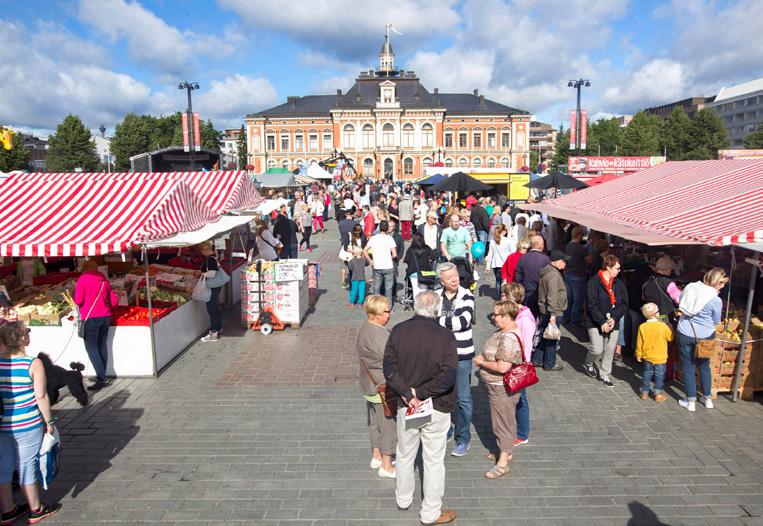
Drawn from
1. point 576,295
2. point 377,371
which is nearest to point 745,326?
point 576,295

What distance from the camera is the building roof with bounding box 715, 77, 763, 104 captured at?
3588 inches

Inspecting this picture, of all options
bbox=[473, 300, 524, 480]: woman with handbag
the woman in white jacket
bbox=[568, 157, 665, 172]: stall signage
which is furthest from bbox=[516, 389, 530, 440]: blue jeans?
bbox=[568, 157, 665, 172]: stall signage

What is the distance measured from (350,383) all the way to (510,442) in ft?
8.73

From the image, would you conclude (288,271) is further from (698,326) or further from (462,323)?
(698,326)

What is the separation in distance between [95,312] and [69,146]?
67.6m

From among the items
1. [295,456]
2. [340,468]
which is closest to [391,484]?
[340,468]

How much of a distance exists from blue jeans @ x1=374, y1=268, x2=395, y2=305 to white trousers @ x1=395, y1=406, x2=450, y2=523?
19.9 ft

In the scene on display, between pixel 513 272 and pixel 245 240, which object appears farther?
pixel 245 240

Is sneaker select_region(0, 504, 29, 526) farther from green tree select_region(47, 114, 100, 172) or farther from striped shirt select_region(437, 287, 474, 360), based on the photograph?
green tree select_region(47, 114, 100, 172)

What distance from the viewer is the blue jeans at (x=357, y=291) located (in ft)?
35.4

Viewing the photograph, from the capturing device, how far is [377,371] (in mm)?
4383

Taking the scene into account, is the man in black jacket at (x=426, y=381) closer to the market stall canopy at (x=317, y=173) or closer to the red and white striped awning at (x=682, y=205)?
the red and white striped awning at (x=682, y=205)

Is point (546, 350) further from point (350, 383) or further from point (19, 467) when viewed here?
point (19, 467)

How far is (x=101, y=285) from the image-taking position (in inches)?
267
